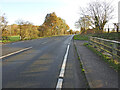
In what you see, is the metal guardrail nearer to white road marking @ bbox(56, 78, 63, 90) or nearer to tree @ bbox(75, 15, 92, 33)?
white road marking @ bbox(56, 78, 63, 90)

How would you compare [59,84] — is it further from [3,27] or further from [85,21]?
[85,21]

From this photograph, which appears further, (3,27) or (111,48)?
(3,27)

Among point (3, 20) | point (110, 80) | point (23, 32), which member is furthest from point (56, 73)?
point (23, 32)

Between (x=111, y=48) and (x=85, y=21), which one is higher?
(x=85, y=21)

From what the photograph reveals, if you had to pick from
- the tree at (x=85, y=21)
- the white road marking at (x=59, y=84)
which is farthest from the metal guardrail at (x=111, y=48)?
the tree at (x=85, y=21)

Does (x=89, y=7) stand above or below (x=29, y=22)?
above

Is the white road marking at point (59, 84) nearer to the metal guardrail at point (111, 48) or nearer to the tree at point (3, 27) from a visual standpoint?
the metal guardrail at point (111, 48)

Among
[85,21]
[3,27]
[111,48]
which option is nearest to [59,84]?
[111,48]

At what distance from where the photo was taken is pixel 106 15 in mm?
26750

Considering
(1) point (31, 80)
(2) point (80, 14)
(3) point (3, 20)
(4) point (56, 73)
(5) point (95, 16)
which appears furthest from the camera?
(2) point (80, 14)


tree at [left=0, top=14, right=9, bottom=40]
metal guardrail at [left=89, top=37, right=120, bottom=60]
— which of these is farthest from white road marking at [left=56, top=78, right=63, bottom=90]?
tree at [left=0, top=14, right=9, bottom=40]

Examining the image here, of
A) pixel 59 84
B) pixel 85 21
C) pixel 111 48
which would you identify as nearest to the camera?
pixel 59 84

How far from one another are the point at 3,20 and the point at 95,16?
68.2 ft

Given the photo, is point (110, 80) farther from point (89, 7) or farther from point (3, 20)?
point (89, 7)
